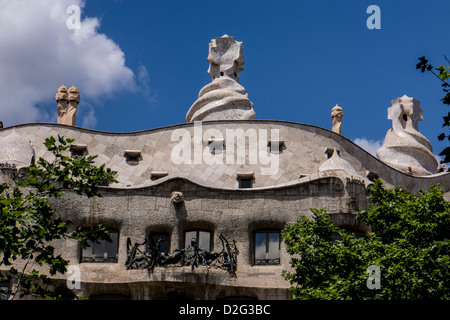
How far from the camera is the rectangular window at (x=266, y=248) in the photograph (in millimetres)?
28406

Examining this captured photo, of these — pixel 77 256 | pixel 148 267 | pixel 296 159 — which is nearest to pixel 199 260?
pixel 148 267

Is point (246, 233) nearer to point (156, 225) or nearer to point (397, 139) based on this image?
point (156, 225)

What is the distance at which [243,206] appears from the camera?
28.9 meters

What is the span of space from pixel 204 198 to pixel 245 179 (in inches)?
122

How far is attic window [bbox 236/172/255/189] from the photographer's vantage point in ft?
103

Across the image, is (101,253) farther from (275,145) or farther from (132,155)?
(275,145)

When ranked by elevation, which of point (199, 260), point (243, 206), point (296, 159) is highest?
point (296, 159)

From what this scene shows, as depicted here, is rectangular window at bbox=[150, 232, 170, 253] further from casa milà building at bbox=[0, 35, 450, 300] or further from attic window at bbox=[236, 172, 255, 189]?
attic window at bbox=[236, 172, 255, 189]

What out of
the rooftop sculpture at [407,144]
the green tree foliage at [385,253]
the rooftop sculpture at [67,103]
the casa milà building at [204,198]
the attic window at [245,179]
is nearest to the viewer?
the green tree foliage at [385,253]
